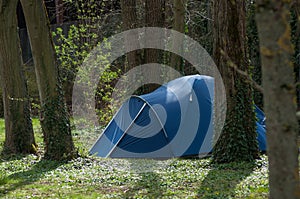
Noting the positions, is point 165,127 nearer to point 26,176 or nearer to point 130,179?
point 130,179

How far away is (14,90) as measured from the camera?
10070mm

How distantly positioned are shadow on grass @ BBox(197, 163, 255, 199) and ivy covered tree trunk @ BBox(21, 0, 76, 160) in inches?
109

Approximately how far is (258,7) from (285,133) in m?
0.45

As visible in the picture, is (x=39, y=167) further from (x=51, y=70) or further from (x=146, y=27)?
(x=146, y=27)

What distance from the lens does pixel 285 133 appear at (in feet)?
5.75

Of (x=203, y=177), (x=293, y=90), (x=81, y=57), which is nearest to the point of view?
(x=293, y=90)

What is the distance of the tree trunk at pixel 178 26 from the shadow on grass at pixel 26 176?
6670 mm

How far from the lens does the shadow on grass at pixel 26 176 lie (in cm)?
705

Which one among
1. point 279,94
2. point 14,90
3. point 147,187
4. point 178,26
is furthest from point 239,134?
point 178,26

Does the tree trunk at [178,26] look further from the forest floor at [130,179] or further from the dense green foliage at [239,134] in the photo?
the dense green foliage at [239,134]

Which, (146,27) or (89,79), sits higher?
(146,27)

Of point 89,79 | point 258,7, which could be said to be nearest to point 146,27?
point 89,79

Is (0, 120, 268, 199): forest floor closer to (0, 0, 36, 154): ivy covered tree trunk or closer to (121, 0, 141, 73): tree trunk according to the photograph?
(0, 0, 36, 154): ivy covered tree trunk

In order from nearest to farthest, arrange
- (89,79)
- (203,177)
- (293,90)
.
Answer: (293,90)
(203,177)
(89,79)
